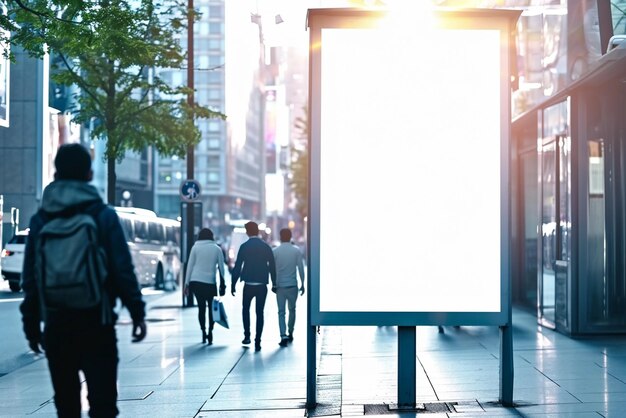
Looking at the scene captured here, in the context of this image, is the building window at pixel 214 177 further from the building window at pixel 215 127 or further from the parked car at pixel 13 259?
the parked car at pixel 13 259

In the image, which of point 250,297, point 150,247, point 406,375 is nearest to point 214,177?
point 150,247

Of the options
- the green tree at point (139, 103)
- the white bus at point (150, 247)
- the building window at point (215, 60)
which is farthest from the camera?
the building window at point (215, 60)

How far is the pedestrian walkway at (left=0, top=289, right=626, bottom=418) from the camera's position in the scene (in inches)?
381

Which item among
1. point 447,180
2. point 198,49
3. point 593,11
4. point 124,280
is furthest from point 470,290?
point 198,49

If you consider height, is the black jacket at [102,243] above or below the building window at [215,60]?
below

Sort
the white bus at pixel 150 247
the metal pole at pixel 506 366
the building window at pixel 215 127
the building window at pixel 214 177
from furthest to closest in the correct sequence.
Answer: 1. the building window at pixel 214 177
2. the building window at pixel 215 127
3. the white bus at pixel 150 247
4. the metal pole at pixel 506 366

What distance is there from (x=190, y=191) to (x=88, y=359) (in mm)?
21833

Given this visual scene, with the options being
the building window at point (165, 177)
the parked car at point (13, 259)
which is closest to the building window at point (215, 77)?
the building window at point (165, 177)

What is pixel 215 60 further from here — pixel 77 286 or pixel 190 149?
pixel 77 286

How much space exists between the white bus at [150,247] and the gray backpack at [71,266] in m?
28.4

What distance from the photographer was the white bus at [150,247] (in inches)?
1421

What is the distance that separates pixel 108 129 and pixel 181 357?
477 inches

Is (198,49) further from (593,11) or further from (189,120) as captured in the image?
(593,11)

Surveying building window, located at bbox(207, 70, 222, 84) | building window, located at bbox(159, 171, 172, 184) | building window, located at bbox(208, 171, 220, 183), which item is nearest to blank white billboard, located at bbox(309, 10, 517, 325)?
building window, located at bbox(159, 171, 172, 184)
